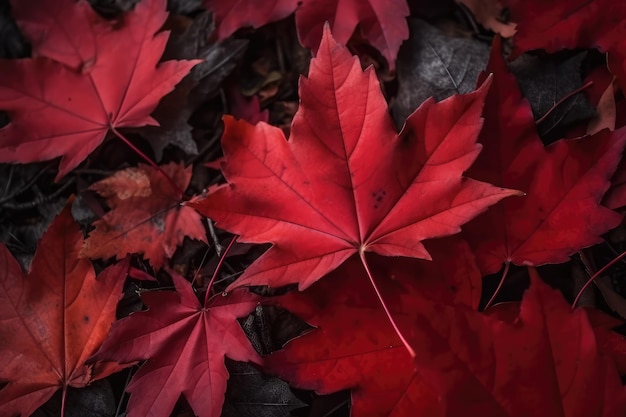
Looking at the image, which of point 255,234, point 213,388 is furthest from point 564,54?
point 213,388

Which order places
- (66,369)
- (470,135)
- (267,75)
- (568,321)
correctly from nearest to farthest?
(568,321), (470,135), (66,369), (267,75)

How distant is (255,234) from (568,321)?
44 centimetres

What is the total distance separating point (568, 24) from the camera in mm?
914

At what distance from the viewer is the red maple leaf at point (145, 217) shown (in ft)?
3.28

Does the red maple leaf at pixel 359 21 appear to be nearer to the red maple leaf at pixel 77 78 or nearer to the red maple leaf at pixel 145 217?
the red maple leaf at pixel 77 78

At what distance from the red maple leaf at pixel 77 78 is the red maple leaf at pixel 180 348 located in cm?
34

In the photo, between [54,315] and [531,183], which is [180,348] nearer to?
[54,315]

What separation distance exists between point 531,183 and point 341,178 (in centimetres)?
30

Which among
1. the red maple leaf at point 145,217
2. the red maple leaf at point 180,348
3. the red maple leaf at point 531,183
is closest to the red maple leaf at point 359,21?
the red maple leaf at point 531,183

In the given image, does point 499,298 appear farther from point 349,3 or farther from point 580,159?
point 349,3

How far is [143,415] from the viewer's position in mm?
819

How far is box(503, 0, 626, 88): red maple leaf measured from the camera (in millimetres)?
894

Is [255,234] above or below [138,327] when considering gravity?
above

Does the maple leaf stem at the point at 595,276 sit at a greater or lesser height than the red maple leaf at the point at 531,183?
lesser
